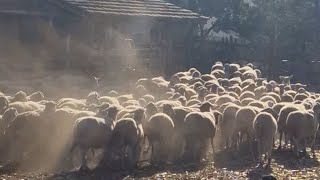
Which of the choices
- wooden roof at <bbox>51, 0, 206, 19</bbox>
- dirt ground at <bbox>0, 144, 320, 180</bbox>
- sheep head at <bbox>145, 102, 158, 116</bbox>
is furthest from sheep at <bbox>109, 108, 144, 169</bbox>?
wooden roof at <bbox>51, 0, 206, 19</bbox>

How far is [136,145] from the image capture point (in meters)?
11.2

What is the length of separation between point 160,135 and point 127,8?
55.9ft

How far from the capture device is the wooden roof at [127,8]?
996 inches

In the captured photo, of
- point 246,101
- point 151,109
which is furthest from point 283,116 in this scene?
point 151,109

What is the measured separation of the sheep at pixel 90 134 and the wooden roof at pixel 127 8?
14530mm

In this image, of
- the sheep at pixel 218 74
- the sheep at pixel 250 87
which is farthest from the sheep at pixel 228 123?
the sheep at pixel 218 74

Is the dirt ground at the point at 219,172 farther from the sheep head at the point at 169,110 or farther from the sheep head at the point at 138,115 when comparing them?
the sheep head at the point at 169,110

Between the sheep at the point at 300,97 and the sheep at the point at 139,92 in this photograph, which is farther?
the sheep at the point at 139,92

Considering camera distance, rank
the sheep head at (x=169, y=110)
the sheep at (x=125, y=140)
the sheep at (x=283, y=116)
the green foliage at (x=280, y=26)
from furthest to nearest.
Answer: the green foliage at (x=280, y=26)
the sheep at (x=283, y=116)
the sheep head at (x=169, y=110)
the sheep at (x=125, y=140)

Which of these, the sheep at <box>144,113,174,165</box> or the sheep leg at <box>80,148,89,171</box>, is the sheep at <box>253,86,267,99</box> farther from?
the sheep leg at <box>80,148,89,171</box>

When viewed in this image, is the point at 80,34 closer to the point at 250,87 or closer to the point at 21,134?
the point at 250,87

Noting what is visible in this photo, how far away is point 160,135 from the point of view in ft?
38.3

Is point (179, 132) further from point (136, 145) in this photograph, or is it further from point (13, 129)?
point (13, 129)

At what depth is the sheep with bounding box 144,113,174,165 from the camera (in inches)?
459
